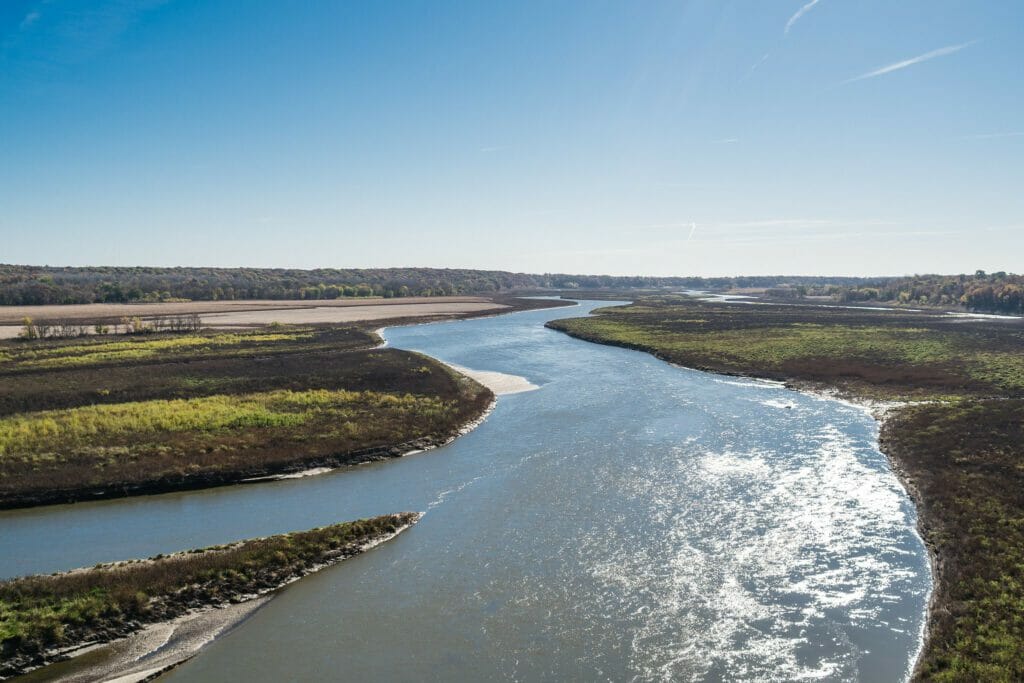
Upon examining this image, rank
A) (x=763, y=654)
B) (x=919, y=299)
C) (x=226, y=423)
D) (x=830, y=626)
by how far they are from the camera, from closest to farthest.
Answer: (x=763, y=654) → (x=830, y=626) → (x=226, y=423) → (x=919, y=299)

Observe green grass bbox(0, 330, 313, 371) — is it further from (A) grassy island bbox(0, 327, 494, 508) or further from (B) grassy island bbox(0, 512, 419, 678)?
(B) grassy island bbox(0, 512, 419, 678)

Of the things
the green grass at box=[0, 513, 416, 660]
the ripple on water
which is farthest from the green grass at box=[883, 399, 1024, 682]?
the green grass at box=[0, 513, 416, 660]

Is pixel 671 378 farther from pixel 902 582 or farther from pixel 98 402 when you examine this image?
pixel 98 402

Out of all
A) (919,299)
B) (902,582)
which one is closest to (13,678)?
(902,582)

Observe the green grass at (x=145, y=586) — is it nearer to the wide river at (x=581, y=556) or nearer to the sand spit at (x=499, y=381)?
the wide river at (x=581, y=556)

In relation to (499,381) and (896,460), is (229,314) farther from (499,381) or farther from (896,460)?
(896,460)

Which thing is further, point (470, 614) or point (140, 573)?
point (140, 573)
